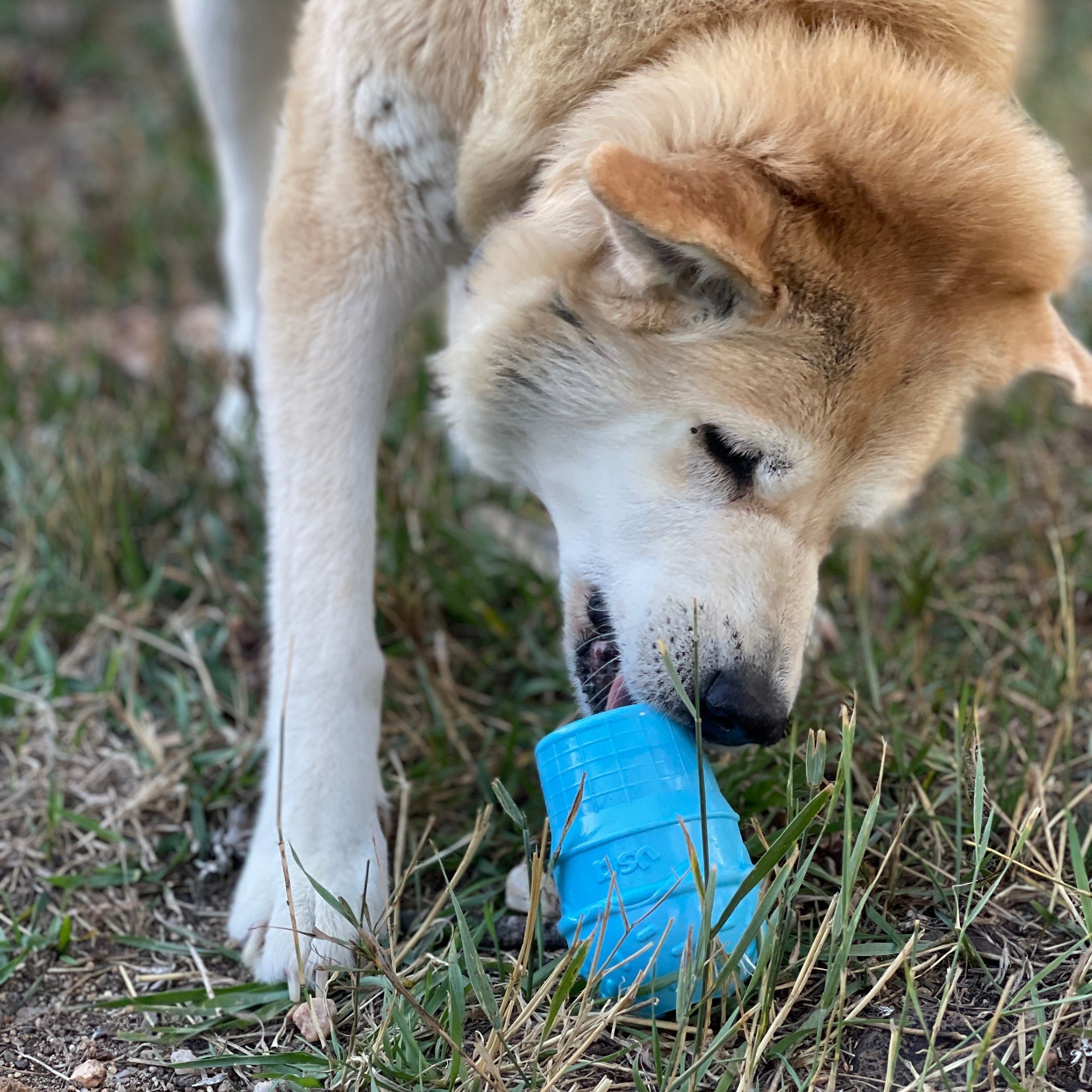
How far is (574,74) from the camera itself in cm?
208

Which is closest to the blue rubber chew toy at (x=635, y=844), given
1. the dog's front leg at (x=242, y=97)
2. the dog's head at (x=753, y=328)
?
the dog's head at (x=753, y=328)

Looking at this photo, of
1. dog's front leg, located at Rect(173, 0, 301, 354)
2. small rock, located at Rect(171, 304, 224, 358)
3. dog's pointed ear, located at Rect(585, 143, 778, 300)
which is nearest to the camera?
dog's pointed ear, located at Rect(585, 143, 778, 300)

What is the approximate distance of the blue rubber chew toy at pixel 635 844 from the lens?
5.67 feet

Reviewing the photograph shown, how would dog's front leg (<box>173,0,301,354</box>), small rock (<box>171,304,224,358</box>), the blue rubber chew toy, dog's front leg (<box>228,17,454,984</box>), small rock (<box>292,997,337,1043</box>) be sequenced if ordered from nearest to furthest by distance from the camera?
1. the blue rubber chew toy
2. small rock (<box>292,997,337,1043</box>)
3. dog's front leg (<box>228,17,454,984</box>)
4. dog's front leg (<box>173,0,301,354</box>)
5. small rock (<box>171,304,224,358</box>)

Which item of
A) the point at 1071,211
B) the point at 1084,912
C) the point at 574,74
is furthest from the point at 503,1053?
the point at 1071,211

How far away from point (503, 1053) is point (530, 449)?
1.05m

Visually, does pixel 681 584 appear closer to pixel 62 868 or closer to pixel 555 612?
pixel 555 612

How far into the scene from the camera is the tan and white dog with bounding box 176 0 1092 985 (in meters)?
1.89

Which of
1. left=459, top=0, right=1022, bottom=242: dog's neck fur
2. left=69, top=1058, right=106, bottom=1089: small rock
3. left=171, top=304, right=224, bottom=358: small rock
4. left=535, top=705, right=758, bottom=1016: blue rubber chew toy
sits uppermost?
left=459, top=0, right=1022, bottom=242: dog's neck fur

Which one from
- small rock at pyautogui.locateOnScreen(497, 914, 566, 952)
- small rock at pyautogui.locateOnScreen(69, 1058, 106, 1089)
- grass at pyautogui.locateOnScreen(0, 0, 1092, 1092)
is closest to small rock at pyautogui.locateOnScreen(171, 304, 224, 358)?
grass at pyautogui.locateOnScreen(0, 0, 1092, 1092)

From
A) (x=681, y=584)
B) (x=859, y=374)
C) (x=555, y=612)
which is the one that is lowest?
(x=555, y=612)

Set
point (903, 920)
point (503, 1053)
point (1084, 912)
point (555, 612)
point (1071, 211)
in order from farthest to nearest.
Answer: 1. point (555, 612)
2. point (1071, 211)
3. point (903, 920)
4. point (1084, 912)
5. point (503, 1053)

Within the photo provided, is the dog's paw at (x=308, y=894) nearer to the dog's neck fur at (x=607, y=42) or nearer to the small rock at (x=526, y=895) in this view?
the small rock at (x=526, y=895)

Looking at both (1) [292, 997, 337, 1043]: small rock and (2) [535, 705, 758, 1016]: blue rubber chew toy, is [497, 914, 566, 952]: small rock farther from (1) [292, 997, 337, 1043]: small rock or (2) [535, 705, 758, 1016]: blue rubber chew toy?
(1) [292, 997, 337, 1043]: small rock
